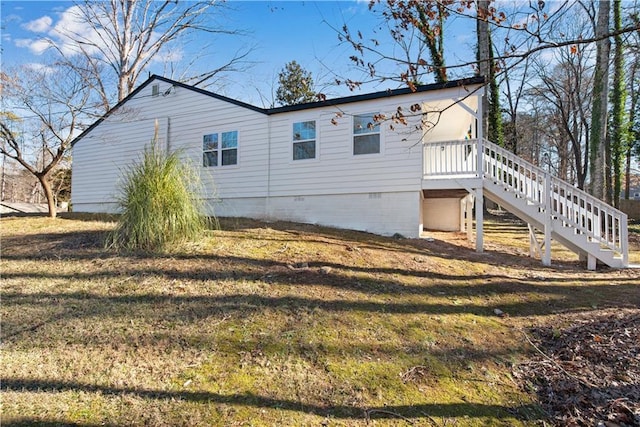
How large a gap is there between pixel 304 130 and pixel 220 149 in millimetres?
2943

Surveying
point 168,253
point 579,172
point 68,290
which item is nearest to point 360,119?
point 168,253

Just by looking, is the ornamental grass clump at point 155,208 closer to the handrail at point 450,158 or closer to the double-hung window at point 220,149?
the double-hung window at point 220,149

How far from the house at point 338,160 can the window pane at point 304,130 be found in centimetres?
3

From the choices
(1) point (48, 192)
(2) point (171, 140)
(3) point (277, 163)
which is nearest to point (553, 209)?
(3) point (277, 163)

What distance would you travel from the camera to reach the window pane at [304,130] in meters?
10.1

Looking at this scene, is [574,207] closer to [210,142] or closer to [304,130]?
[304,130]

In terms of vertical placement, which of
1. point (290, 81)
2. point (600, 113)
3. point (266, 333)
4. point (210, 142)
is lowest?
point (266, 333)

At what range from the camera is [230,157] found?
441 inches

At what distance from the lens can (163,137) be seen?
12.1 meters

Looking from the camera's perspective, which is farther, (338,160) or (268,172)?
(268,172)

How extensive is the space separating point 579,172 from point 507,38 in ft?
71.5

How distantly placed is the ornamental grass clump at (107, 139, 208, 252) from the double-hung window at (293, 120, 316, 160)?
187 inches

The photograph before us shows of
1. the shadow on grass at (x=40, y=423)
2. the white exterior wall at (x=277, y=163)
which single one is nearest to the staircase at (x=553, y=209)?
the white exterior wall at (x=277, y=163)

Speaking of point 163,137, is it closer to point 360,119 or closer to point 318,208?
point 318,208
